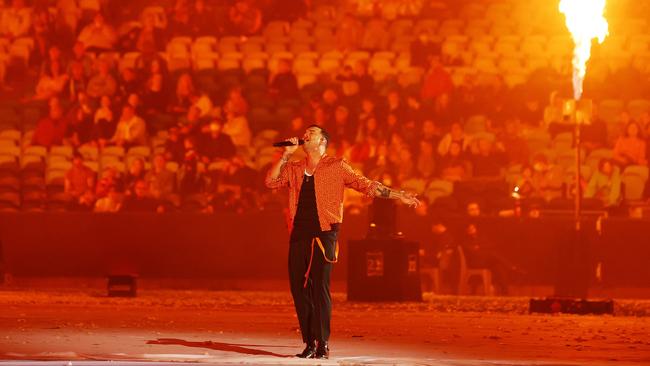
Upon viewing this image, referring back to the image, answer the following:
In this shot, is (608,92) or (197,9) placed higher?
(197,9)

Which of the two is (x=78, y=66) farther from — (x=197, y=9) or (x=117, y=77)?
(x=197, y=9)

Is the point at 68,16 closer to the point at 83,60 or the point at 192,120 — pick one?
the point at 83,60

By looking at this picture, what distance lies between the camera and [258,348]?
12844 mm

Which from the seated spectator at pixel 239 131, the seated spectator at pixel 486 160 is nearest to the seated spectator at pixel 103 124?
the seated spectator at pixel 239 131

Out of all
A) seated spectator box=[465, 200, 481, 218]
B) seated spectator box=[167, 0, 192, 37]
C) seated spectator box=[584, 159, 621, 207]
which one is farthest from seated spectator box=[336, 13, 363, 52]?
seated spectator box=[584, 159, 621, 207]

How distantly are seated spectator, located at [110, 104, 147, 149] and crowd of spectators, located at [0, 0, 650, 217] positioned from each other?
0.02 meters

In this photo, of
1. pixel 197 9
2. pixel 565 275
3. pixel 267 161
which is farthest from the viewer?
pixel 197 9

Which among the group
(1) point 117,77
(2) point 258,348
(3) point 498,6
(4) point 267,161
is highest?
(3) point 498,6

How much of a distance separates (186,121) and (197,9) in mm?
3775

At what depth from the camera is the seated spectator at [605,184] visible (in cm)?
2495

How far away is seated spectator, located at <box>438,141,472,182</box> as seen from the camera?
83.8 feet

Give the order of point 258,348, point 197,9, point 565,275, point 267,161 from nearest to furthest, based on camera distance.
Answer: point 258,348
point 565,275
point 267,161
point 197,9

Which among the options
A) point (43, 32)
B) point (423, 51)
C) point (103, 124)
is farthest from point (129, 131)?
point (423, 51)

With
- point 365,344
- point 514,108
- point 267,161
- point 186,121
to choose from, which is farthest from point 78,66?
point 365,344
